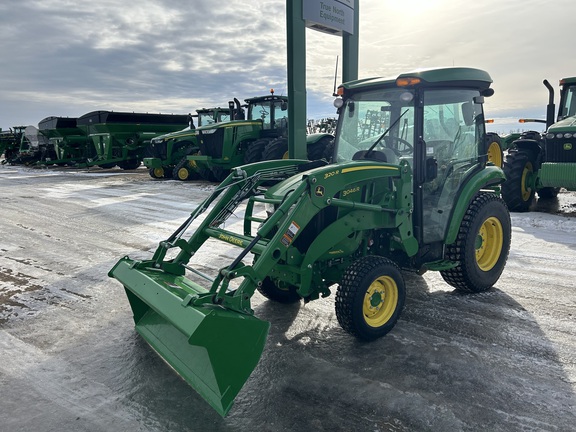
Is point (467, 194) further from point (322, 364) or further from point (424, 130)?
point (322, 364)

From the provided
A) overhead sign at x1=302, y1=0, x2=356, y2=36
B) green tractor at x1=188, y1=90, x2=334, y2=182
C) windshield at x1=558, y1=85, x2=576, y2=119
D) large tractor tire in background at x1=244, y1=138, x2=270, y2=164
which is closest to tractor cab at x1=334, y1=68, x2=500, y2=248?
windshield at x1=558, y1=85, x2=576, y2=119

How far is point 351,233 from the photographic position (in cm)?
373

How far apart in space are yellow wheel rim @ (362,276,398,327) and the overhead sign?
7621 mm

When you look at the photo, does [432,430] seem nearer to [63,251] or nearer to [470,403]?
[470,403]

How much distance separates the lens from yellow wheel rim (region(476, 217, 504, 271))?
4.70 metres

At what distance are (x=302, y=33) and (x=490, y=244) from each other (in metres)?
6.66

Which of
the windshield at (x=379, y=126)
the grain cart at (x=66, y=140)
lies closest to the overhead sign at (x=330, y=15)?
the windshield at (x=379, y=126)

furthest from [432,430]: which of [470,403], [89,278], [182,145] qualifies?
[182,145]

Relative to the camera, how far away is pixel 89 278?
5312mm

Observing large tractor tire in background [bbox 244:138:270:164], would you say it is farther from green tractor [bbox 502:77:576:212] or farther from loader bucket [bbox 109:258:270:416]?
loader bucket [bbox 109:258:270:416]

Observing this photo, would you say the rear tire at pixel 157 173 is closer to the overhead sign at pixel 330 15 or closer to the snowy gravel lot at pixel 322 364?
the overhead sign at pixel 330 15

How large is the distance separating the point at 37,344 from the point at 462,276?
12.3 ft

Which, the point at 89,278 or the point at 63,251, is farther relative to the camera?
the point at 63,251

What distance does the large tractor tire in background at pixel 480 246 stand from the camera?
432 cm
